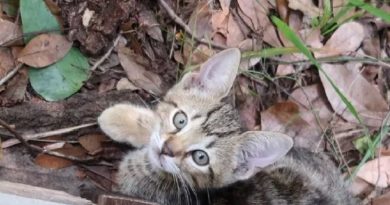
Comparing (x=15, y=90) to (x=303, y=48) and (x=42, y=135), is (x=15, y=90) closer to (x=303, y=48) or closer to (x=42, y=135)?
(x=42, y=135)

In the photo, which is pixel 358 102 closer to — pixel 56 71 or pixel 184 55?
pixel 184 55

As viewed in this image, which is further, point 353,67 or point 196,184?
point 353,67

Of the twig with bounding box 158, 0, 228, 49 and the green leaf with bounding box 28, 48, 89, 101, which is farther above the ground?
the twig with bounding box 158, 0, 228, 49

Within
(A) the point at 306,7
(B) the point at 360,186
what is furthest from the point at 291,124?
(A) the point at 306,7

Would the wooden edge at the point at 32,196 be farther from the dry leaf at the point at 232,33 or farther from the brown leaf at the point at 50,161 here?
the dry leaf at the point at 232,33

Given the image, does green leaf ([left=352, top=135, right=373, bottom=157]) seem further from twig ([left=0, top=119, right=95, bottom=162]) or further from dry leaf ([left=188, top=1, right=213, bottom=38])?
twig ([left=0, top=119, right=95, bottom=162])

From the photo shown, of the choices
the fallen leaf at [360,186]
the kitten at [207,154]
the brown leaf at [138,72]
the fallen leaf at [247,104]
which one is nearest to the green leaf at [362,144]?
the fallen leaf at [360,186]

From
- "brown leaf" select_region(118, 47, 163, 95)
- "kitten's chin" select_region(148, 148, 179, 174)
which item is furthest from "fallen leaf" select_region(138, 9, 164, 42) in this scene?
"kitten's chin" select_region(148, 148, 179, 174)

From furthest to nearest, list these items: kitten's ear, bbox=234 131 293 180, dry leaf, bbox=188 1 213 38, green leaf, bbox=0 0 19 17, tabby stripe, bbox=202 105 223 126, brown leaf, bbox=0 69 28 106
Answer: dry leaf, bbox=188 1 213 38 → green leaf, bbox=0 0 19 17 → brown leaf, bbox=0 69 28 106 → tabby stripe, bbox=202 105 223 126 → kitten's ear, bbox=234 131 293 180

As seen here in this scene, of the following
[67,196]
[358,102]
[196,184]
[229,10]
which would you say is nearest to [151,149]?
[196,184]

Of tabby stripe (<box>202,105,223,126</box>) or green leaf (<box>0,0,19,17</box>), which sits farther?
green leaf (<box>0,0,19,17</box>)
